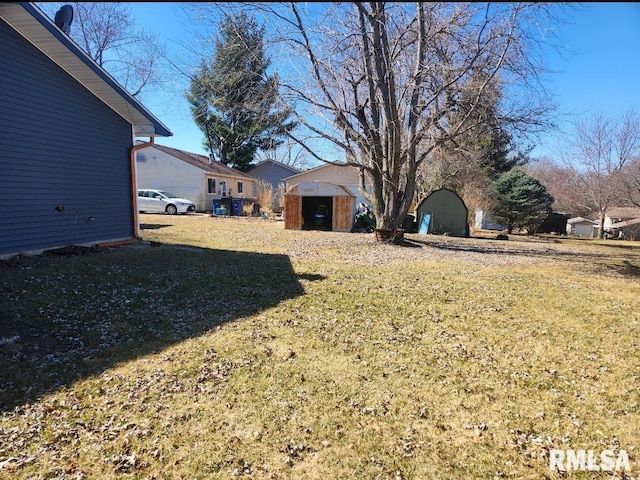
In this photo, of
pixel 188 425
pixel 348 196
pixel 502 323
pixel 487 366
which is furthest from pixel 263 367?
pixel 348 196

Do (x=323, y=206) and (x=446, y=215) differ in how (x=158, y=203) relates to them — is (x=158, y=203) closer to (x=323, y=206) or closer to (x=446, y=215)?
(x=323, y=206)

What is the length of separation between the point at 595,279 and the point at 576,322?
3959mm

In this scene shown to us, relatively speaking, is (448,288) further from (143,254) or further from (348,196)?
(348,196)

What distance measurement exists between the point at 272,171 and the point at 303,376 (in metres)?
33.7

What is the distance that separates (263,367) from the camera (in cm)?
367

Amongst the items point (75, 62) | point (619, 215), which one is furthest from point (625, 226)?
point (75, 62)

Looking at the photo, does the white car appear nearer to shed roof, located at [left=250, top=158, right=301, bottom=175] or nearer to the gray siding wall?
the gray siding wall

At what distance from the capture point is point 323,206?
18359 millimetres

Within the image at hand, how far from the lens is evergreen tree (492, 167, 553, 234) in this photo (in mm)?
22234

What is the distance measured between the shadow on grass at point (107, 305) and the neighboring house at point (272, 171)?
89.9ft

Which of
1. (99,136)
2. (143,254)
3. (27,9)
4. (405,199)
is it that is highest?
(27,9)

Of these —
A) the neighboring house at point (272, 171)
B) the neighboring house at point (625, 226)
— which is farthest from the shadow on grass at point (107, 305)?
the neighboring house at point (625, 226)

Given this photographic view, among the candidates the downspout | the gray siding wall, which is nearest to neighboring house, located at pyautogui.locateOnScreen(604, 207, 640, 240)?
the downspout

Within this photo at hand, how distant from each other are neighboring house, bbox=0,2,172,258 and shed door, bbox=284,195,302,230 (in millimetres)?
7870
